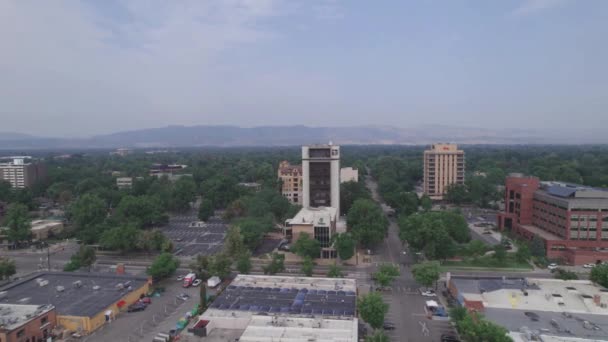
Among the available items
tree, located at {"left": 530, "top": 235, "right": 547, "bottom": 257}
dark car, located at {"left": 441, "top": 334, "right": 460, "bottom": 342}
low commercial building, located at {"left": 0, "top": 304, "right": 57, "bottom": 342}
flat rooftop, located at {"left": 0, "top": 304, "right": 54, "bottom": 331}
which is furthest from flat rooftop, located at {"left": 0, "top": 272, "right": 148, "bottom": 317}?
tree, located at {"left": 530, "top": 235, "right": 547, "bottom": 257}

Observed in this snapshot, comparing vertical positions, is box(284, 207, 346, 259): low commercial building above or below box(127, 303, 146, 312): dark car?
above

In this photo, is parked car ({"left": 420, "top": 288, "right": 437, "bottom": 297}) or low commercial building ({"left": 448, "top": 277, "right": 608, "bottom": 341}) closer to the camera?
low commercial building ({"left": 448, "top": 277, "right": 608, "bottom": 341})

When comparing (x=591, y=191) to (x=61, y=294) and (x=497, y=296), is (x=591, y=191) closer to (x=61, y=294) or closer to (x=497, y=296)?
(x=497, y=296)

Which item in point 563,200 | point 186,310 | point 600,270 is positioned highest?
point 563,200

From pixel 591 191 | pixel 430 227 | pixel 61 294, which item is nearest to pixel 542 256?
pixel 591 191

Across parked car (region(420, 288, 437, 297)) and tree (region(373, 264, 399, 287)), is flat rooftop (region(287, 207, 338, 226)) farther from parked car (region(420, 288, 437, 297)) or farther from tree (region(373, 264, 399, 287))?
parked car (region(420, 288, 437, 297))
